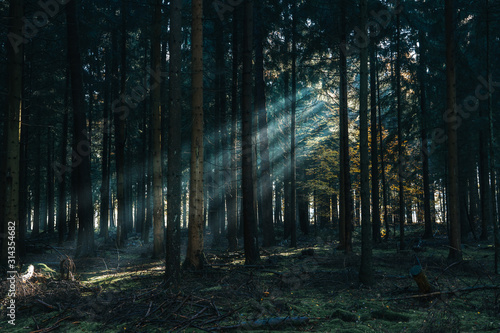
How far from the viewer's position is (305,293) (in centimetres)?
782

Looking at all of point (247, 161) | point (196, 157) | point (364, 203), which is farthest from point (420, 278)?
point (196, 157)

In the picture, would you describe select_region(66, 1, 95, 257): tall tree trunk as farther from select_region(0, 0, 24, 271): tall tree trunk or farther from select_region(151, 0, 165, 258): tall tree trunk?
select_region(0, 0, 24, 271): tall tree trunk

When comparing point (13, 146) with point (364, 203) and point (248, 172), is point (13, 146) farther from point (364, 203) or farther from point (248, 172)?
point (364, 203)

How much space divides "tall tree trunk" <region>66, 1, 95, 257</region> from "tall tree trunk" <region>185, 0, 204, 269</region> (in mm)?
6333

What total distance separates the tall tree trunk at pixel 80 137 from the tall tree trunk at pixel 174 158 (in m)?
6.97

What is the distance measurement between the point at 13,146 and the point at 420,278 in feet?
33.9

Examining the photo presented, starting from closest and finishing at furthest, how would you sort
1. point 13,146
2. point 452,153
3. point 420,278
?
point 420,278 → point 13,146 → point 452,153

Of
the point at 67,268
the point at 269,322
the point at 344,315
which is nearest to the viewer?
the point at 269,322

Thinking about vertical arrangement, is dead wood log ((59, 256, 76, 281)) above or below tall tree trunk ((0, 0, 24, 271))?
below

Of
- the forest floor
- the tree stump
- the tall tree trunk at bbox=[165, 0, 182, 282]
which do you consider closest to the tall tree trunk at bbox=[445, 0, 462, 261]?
the forest floor

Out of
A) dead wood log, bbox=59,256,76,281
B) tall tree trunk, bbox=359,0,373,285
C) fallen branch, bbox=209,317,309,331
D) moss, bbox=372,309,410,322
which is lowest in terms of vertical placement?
moss, bbox=372,309,410,322

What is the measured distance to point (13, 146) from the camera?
834 cm

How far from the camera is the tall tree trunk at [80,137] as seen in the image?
44.0 ft

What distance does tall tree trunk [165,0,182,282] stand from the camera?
7938 mm
